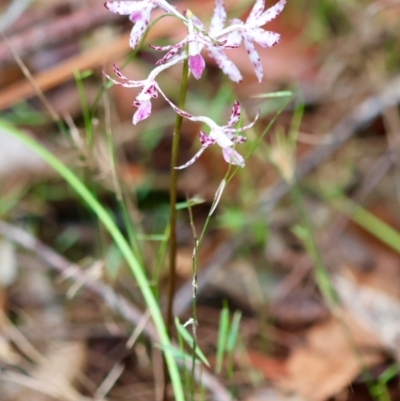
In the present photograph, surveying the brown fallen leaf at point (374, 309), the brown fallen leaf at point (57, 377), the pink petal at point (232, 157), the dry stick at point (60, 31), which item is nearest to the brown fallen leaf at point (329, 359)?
the brown fallen leaf at point (374, 309)

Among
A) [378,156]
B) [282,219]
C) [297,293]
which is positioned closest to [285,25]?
[378,156]

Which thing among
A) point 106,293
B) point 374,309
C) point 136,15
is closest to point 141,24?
point 136,15

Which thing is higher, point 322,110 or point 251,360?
point 322,110

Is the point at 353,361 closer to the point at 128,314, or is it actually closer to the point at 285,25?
the point at 128,314

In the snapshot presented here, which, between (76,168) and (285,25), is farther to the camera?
(285,25)

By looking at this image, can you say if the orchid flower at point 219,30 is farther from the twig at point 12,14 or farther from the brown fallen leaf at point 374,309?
the twig at point 12,14

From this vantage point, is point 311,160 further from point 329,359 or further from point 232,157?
point 232,157
